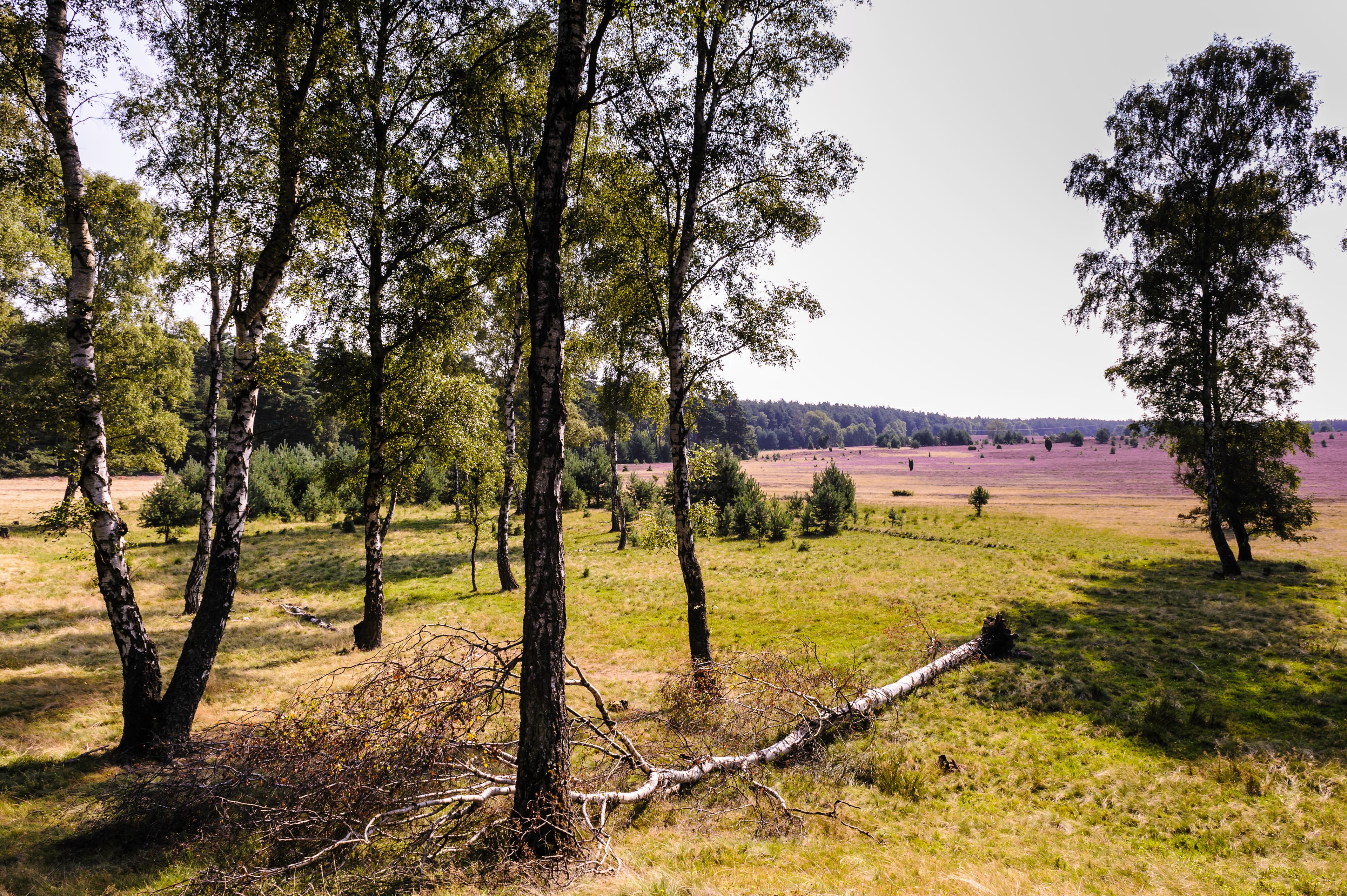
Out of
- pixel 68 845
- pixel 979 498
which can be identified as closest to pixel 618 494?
pixel 68 845

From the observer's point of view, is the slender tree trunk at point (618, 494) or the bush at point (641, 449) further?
the bush at point (641, 449)

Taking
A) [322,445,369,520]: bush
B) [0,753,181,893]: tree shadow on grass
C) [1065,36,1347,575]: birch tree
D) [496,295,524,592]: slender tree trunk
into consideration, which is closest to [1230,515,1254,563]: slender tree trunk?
[1065,36,1347,575]: birch tree

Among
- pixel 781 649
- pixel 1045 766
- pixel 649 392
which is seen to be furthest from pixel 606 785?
pixel 649 392

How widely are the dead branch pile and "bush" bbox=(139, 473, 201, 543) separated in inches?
1048

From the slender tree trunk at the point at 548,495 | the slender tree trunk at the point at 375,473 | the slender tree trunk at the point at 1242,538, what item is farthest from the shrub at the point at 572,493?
the slender tree trunk at the point at 1242,538

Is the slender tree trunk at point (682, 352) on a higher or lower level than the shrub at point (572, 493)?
higher

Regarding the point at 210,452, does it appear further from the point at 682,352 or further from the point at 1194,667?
the point at 1194,667

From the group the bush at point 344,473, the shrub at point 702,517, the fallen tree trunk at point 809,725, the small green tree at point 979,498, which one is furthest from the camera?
the small green tree at point 979,498

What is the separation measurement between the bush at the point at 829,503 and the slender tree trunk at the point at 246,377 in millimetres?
32569

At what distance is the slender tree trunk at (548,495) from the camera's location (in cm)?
554

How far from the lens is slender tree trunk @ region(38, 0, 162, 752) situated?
782 centimetres

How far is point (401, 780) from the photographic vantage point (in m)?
6.01

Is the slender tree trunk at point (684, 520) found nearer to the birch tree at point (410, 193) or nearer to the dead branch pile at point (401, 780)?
the dead branch pile at point (401, 780)

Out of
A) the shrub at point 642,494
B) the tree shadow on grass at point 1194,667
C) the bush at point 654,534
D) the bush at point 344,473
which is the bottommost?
the tree shadow on grass at point 1194,667
